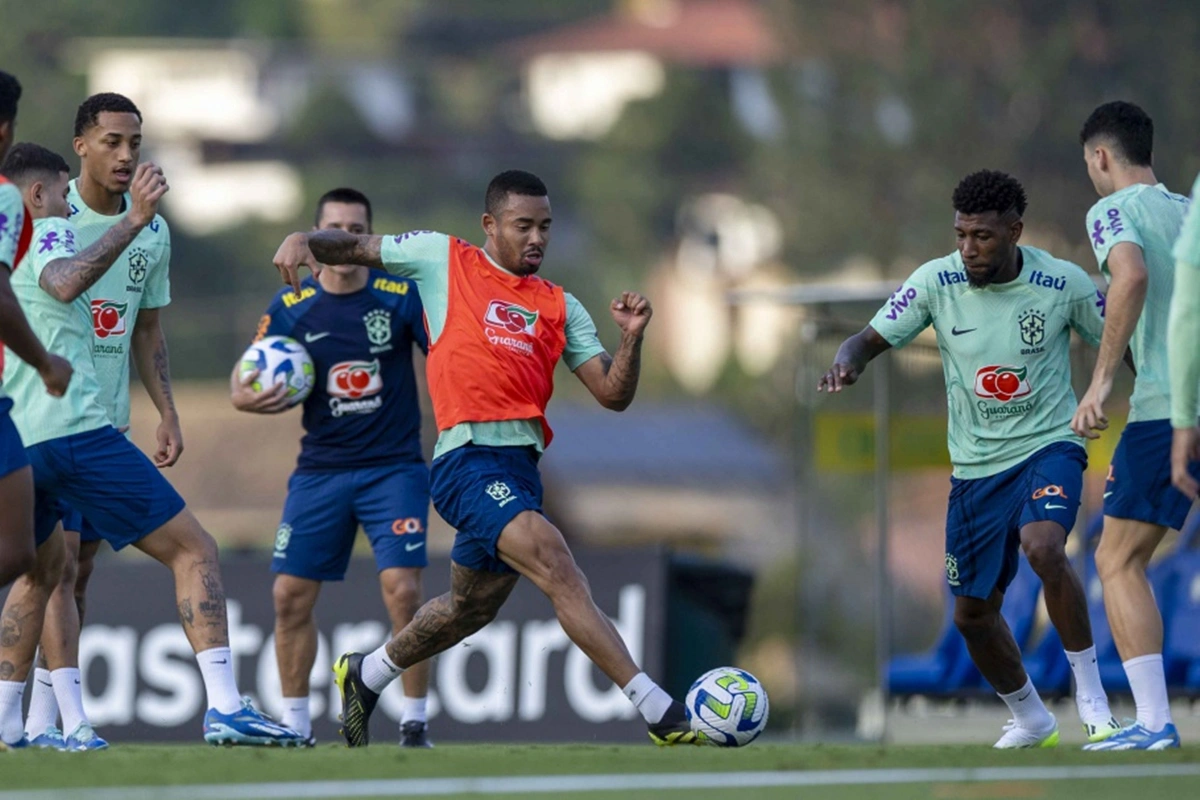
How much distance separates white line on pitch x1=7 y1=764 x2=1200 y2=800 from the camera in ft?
24.3

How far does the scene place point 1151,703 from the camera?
9516mm

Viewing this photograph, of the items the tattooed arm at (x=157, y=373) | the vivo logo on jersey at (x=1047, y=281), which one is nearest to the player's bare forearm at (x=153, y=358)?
the tattooed arm at (x=157, y=373)

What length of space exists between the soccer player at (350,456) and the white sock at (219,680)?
76.6 inches

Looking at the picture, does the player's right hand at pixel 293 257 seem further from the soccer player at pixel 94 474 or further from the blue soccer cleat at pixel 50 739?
the blue soccer cleat at pixel 50 739

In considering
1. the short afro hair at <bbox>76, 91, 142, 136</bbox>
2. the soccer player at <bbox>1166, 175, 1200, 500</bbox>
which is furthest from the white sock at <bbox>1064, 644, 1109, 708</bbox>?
the short afro hair at <bbox>76, 91, 142, 136</bbox>

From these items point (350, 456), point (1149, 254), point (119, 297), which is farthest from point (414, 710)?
point (1149, 254)

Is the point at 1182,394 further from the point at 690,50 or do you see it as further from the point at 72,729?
the point at 690,50

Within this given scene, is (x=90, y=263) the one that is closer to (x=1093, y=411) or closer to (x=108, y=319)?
(x=108, y=319)

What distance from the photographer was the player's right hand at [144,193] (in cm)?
938

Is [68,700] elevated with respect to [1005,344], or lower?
lower

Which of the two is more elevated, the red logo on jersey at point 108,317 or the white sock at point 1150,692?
the red logo on jersey at point 108,317

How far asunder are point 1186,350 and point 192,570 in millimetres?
4216

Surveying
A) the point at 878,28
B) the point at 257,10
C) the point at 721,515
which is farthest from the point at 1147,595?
the point at 257,10

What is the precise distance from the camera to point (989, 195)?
9.92 meters
